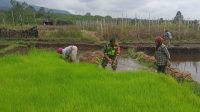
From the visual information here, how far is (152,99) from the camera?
24.2ft

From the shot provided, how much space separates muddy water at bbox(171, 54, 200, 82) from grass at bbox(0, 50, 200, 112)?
23.9ft

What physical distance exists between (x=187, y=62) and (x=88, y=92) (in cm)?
1395

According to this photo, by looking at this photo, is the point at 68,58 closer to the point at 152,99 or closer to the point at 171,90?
the point at 171,90

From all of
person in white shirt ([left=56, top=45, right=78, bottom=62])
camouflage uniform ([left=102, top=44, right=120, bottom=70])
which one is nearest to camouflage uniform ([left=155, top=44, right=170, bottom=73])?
camouflage uniform ([left=102, top=44, right=120, bottom=70])

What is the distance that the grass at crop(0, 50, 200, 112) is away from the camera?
6688mm

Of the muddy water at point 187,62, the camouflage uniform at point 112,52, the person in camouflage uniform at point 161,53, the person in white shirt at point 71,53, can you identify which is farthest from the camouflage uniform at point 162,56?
the muddy water at point 187,62

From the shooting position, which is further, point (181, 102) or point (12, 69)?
point (12, 69)

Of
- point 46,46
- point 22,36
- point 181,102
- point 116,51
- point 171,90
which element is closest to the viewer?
point 181,102

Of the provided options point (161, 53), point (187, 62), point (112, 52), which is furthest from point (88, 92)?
point (187, 62)

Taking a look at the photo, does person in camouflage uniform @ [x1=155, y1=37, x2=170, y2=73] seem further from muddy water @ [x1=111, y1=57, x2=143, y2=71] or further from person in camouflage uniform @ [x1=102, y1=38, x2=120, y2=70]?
muddy water @ [x1=111, y1=57, x2=143, y2=71]

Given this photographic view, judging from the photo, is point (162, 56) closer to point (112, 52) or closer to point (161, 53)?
point (161, 53)

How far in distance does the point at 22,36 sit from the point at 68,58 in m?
16.5

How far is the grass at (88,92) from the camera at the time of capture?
6.69m

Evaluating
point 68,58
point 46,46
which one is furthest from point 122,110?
point 46,46
